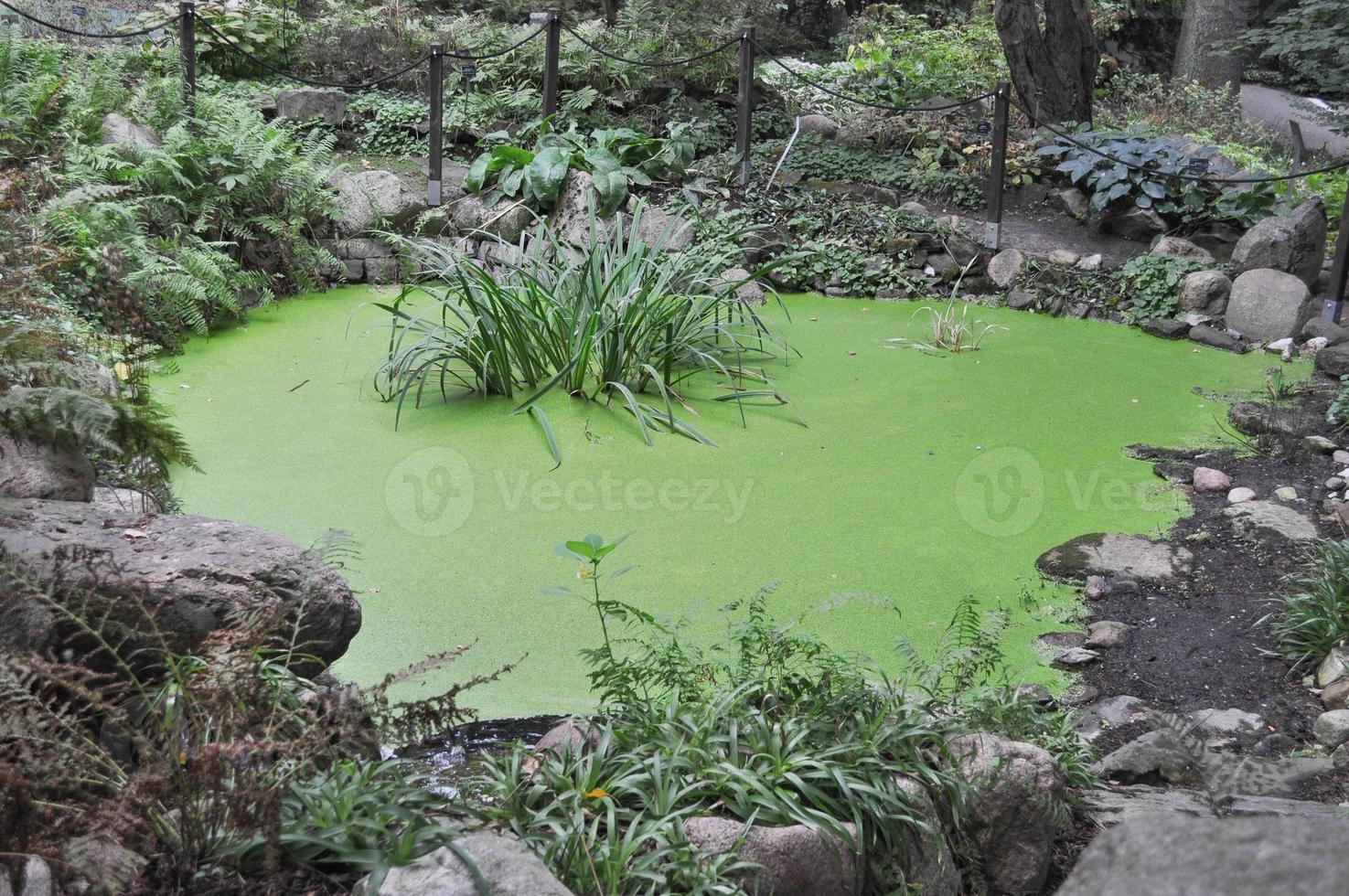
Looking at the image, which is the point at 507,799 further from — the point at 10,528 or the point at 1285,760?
the point at 1285,760

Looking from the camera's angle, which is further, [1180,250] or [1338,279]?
[1180,250]

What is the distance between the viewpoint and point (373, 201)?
259 inches

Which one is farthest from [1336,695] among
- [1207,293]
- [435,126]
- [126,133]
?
[126,133]

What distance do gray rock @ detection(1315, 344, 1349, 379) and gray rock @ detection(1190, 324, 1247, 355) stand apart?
46 centimetres

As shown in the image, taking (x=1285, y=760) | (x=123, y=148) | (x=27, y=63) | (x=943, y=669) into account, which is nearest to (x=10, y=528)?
(x=943, y=669)

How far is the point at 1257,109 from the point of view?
1193cm

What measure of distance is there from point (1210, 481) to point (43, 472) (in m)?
3.77

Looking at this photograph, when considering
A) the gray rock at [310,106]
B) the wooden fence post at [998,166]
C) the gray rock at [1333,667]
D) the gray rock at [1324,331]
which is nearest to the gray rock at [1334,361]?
the gray rock at [1324,331]

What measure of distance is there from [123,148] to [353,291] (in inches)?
52.3

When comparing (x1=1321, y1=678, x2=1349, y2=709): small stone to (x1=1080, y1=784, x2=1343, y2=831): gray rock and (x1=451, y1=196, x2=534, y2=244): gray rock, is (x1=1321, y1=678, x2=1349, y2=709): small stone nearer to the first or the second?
(x1=1080, y1=784, x2=1343, y2=831): gray rock

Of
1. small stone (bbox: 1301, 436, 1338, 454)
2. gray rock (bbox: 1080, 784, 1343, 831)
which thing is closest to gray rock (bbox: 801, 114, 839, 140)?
small stone (bbox: 1301, 436, 1338, 454)

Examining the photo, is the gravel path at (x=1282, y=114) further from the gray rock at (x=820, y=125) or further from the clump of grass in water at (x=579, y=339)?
the clump of grass in water at (x=579, y=339)

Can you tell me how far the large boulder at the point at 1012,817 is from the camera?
2.09 metres

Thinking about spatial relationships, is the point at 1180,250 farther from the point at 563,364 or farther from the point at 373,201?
the point at 373,201
